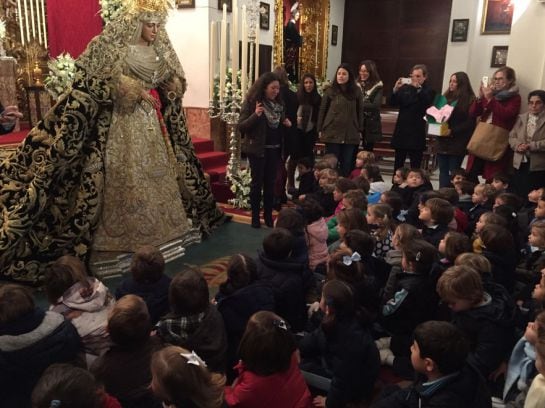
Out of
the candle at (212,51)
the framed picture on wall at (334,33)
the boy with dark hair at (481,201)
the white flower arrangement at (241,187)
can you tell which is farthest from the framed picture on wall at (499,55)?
the boy with dark hair at (481,201)

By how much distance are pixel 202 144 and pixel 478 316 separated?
5.24 metres

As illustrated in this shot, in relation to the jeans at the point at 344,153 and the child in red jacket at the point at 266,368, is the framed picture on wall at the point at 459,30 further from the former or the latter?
the child in red jacket at the point at 266,368

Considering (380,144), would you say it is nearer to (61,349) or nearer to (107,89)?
(107,89)

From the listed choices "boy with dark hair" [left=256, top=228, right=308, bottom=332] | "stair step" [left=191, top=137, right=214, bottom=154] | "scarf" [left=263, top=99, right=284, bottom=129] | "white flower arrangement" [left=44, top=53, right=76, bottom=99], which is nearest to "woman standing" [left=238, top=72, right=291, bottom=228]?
"scarf" [left=263, top=99, right=284, bottom=129]

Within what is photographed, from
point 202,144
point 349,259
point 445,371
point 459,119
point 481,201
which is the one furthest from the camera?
point 202,144

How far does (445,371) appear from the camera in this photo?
6.13 feet

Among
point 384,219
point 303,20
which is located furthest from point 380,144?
point 384,219

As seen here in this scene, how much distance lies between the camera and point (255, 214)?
546cm

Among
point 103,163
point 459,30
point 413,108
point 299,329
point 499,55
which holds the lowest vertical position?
point 299,329

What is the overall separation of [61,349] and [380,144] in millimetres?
8912

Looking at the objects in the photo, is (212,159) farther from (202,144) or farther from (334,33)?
(334,33)

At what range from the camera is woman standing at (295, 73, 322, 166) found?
21.0ft

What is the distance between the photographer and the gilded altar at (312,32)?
429 inches

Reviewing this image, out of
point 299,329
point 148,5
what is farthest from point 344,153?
point 299,329
